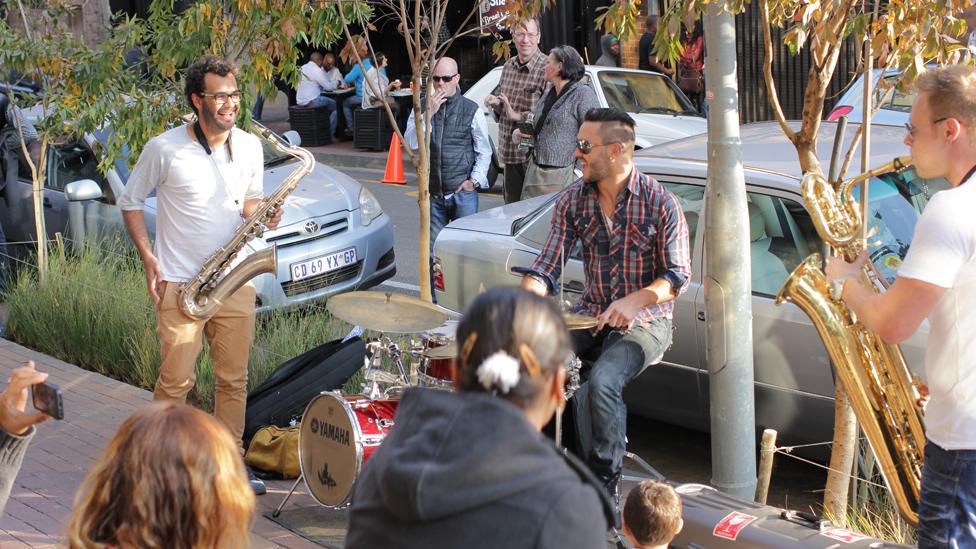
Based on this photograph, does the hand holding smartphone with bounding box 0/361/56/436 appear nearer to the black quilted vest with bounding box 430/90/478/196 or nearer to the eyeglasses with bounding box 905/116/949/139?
the eyeglasses with bounding box 905/116/949/139

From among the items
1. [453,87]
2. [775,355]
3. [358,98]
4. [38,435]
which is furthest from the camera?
[358,98]

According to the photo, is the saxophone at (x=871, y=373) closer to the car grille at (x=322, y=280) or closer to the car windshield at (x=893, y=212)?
the car windshield at (x=893, y=212)

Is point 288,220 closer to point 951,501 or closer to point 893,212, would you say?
point 893,212

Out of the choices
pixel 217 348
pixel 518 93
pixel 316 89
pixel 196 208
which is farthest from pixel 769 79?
pixel 316 89

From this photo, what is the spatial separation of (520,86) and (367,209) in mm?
1658

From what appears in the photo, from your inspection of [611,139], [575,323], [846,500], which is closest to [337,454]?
[575,323]

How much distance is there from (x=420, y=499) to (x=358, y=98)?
18.9 m

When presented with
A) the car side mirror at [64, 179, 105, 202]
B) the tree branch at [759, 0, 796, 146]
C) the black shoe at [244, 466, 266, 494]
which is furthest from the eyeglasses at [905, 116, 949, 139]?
the car side mirror at [64, 179, 105, 202]

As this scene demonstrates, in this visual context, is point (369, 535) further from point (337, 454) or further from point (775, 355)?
point (775, 355)

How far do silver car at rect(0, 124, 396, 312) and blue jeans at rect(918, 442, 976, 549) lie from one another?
17.5ft

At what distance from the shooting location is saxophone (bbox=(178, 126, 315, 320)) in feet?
17.6

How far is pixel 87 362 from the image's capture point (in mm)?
7844

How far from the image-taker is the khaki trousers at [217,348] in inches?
215

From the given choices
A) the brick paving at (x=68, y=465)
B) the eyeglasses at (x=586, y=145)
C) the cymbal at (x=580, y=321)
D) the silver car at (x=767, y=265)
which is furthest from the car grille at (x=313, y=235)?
the cymbal at (x=580, y=321)
